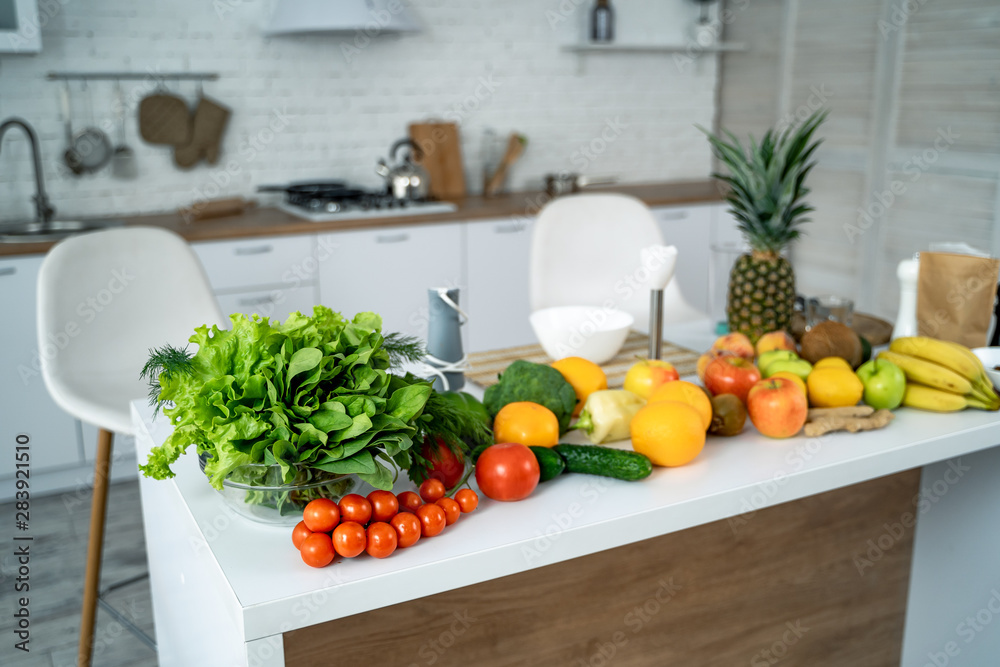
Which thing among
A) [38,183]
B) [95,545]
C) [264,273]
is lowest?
[95,545]

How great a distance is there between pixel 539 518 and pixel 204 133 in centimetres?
297

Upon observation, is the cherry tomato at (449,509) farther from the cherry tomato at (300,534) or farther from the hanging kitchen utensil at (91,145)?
the hanging kitchen utensil at (91,145)

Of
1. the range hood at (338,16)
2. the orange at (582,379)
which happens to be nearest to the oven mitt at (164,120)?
the range hood at (338,16)

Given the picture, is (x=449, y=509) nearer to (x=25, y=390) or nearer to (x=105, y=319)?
(x=105, y=319)

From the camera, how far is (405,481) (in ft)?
3.99

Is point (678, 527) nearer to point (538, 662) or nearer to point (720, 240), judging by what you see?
point (538, 662)

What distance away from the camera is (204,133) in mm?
3559

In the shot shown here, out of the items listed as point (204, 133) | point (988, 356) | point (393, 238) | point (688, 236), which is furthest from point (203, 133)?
point (988, 356)

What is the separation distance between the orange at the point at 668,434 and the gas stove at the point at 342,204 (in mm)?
2278

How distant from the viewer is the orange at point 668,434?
4.01 ft

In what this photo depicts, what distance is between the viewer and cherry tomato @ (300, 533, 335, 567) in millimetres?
969

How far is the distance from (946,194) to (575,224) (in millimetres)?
2102

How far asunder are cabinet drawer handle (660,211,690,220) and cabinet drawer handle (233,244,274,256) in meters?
1.82

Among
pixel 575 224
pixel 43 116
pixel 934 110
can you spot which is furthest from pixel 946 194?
pixel 43 116
